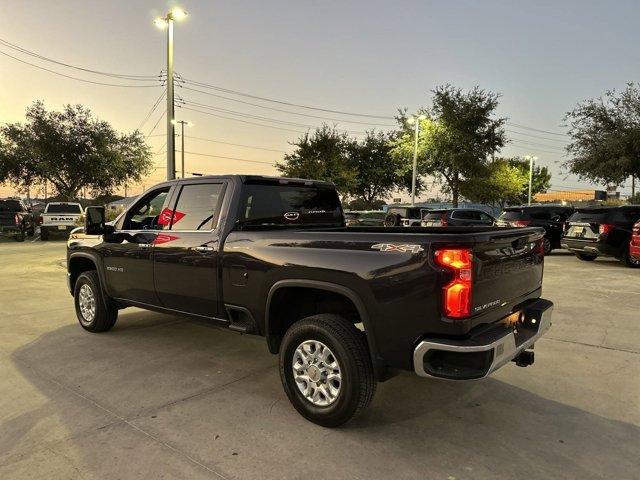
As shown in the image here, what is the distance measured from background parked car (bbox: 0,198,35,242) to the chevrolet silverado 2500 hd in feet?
59.4

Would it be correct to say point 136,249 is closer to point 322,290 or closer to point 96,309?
point 96,309

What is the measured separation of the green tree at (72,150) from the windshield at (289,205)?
3366 centimetres

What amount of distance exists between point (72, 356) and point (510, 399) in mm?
4333

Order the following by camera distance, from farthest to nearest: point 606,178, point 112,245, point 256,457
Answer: point 606,178
point 112,245
point 256,457

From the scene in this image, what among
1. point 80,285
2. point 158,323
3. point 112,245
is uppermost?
point 112,245

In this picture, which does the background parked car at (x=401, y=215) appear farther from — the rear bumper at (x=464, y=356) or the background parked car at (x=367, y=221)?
the rear bumper at (x=464, y=356)

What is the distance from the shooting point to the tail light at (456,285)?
118 inches

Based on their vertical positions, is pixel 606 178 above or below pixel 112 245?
above

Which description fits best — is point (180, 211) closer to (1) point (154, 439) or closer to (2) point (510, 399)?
(1) point (154, 439)

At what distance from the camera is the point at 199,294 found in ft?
14.8

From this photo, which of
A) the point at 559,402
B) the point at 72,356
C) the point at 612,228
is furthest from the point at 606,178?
the point at 72,356

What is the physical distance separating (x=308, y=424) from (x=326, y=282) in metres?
1.07

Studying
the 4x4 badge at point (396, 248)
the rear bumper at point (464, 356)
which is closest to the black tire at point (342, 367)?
the rear bumper at point (464, 356)

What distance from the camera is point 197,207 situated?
15.4 ft
